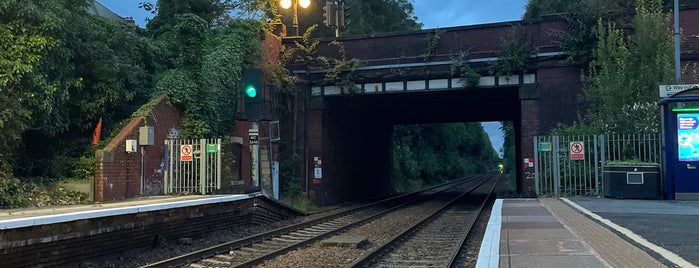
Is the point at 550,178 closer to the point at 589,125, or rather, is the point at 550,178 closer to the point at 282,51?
the point at 589,125

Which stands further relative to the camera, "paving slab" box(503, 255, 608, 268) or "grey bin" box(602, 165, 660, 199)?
"grey bin" box(602, 165, 660, 199)

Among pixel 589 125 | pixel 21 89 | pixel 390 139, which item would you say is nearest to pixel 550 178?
pixel 589 125

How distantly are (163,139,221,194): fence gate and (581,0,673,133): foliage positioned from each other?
1307 centimetres

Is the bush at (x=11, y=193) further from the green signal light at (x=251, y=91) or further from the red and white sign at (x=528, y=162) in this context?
the red and white sign at (x=528, y=162)

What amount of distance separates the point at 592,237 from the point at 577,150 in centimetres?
1075

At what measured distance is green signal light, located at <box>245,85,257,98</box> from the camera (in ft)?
51.2

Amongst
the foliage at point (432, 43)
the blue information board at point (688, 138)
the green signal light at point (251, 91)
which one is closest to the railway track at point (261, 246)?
the green signal light at point (251, 91)

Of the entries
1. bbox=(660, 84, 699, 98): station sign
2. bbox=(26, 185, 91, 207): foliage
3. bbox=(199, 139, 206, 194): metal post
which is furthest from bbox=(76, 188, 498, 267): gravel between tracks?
bbox=(660, 84, 699, 98): station sign

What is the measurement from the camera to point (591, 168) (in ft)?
65.5

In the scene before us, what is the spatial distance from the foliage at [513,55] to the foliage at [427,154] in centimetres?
2230

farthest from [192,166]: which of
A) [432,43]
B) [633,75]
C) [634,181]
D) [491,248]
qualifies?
[633,75]

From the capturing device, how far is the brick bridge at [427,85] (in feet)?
75.8

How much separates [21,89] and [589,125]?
18.6 m

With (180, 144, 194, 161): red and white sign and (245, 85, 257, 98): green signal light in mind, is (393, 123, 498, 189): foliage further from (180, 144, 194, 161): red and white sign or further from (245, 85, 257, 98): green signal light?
(245, 85, 257, 98): green signal light
